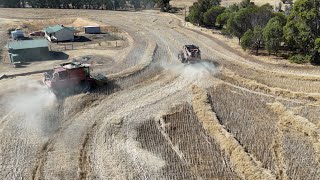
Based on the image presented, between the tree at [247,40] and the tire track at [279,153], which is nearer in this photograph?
the tire track at [279,153]

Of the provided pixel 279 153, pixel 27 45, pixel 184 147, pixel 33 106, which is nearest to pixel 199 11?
pixel 27 45

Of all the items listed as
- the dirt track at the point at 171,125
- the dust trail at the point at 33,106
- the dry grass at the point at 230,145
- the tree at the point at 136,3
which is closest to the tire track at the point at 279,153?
the dirt track at the point at 171,125

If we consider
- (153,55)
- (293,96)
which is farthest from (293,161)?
(153,55)

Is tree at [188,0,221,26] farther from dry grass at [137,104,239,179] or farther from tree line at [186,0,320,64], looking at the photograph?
dry grass at [137,104,239,179]

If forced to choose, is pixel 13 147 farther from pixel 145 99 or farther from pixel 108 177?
pixel 145 99

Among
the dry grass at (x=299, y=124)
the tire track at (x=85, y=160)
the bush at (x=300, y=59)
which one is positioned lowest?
the tire track at (x=85, y=160)

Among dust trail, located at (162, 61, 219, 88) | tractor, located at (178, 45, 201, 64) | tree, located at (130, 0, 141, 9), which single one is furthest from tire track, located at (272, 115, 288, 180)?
tree, located at (130, 0, 141, 9)

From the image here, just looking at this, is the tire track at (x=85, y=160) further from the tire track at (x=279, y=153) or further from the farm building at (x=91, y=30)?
the farm building at (x=91, y=30)

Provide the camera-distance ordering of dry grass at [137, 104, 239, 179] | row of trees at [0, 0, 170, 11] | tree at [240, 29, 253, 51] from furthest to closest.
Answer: row of trees at [0, 0, 170, 11]
tree at [240, 29, 253, 51]
dry grass at [137, 104, 239, 179]
